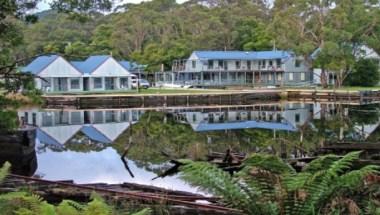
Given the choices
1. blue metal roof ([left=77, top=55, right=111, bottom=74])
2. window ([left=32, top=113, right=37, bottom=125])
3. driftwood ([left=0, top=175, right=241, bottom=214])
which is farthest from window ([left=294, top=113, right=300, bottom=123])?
blue metal roof ([left=77, top=55, right=111, bottom=74])

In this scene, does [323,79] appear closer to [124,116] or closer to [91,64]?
[91,64]

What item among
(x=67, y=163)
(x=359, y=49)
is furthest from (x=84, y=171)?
(x=359, y=49)

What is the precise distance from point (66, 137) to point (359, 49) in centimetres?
4588

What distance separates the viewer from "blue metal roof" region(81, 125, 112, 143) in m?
30.6

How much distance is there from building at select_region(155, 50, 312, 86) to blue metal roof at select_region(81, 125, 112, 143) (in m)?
42.9

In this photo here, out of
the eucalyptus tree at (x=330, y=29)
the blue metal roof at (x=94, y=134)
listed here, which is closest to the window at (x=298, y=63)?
the eucalyptus tree at (x=330, y=29)

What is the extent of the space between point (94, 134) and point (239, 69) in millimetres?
50037

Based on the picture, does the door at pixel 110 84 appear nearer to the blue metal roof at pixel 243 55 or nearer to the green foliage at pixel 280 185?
the blue metal roof at pixel 243 55

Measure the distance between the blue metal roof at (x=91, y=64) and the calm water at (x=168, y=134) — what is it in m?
17.6

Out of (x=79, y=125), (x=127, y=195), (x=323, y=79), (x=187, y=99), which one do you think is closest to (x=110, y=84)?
(x=187, y=99)

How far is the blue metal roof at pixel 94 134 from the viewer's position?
1206 inches

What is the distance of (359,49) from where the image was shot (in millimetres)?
67750

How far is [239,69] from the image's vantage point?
3199 inches

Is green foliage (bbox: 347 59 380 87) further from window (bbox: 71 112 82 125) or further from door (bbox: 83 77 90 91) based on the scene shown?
window (bbox: 71 112 82 125)
